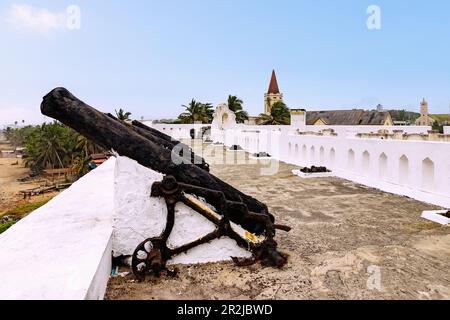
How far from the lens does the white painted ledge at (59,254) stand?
1.92m

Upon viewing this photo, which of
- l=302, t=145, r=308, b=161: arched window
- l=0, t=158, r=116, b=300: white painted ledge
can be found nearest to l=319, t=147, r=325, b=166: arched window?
l=302, t=145, r=308, b=161: arched window

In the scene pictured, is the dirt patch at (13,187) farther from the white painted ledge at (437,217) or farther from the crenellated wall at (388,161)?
the white painted ledge at (437,217)

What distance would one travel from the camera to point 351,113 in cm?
4700

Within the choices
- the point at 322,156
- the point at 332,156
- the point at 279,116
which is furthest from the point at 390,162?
the point at 279,116

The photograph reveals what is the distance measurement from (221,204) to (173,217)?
440mm

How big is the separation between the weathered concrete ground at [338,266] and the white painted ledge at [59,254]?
0.38 meters

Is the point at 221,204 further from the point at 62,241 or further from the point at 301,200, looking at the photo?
the point at 301,200

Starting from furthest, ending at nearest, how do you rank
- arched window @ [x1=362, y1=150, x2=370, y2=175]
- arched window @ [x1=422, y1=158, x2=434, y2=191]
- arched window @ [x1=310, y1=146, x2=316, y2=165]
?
arched window @ [x1=310, y1=146, x2=316, y2=165] < arched window @ [x1=362, y1=150, x2=370, y2=175] < arched window @ [x1=422, y1=158, x2=434, y2=191]

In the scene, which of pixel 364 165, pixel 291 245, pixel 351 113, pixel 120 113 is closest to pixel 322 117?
pixel 351 113

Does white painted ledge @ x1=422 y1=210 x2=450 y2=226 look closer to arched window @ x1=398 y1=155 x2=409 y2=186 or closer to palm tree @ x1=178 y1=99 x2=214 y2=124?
arched window @ x1=398 y1=155 x2=409 y2=186

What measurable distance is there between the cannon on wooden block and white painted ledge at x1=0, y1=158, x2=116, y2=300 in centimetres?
43

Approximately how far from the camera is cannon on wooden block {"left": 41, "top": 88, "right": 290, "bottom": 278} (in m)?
2.78

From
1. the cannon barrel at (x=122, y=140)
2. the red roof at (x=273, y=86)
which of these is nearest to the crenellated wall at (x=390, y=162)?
the cannon barrel at (x=122, y=140)
